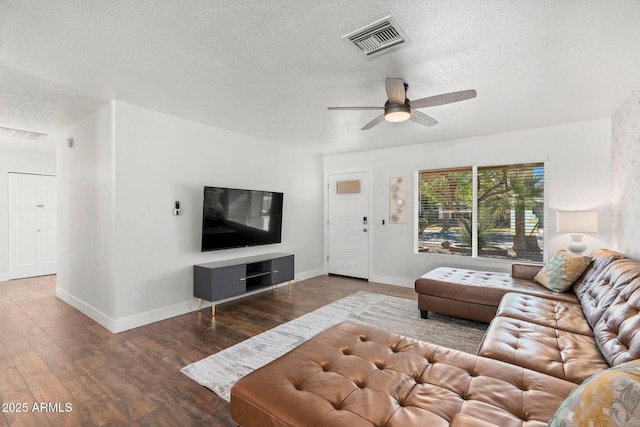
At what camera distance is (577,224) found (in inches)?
142

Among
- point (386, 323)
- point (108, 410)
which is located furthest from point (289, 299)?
point (108, 410)

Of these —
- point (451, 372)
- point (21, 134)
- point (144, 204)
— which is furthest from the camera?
point (21, 134)

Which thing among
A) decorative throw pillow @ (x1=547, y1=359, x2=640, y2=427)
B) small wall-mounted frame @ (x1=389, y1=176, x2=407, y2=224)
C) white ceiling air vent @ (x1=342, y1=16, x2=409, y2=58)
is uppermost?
white ceiling air vent @ (x1=342, y1=16, x2=409, y2=58)

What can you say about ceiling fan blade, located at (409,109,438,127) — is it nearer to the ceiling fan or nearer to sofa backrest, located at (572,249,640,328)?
the ceiling fan

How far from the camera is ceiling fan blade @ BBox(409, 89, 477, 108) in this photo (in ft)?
7.64

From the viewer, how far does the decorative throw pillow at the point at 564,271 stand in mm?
2930

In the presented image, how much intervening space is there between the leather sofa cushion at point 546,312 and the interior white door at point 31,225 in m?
7.80

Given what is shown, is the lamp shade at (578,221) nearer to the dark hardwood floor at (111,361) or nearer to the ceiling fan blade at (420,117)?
the ceiling fan blade at (420,117)

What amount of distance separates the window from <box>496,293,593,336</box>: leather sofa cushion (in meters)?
1.75

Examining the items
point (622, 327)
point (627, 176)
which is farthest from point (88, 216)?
point (627, 176)

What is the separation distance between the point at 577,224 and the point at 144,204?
16.6 feet

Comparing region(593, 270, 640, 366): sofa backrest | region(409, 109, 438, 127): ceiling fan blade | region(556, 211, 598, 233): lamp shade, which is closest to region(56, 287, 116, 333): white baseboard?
region(409, 109, 438, 127): ceiling fan blade

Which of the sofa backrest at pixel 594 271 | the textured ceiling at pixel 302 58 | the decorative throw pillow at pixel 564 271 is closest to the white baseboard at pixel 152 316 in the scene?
the textured ceiling at pixel 302 58

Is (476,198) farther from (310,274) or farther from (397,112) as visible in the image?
(310,274)
